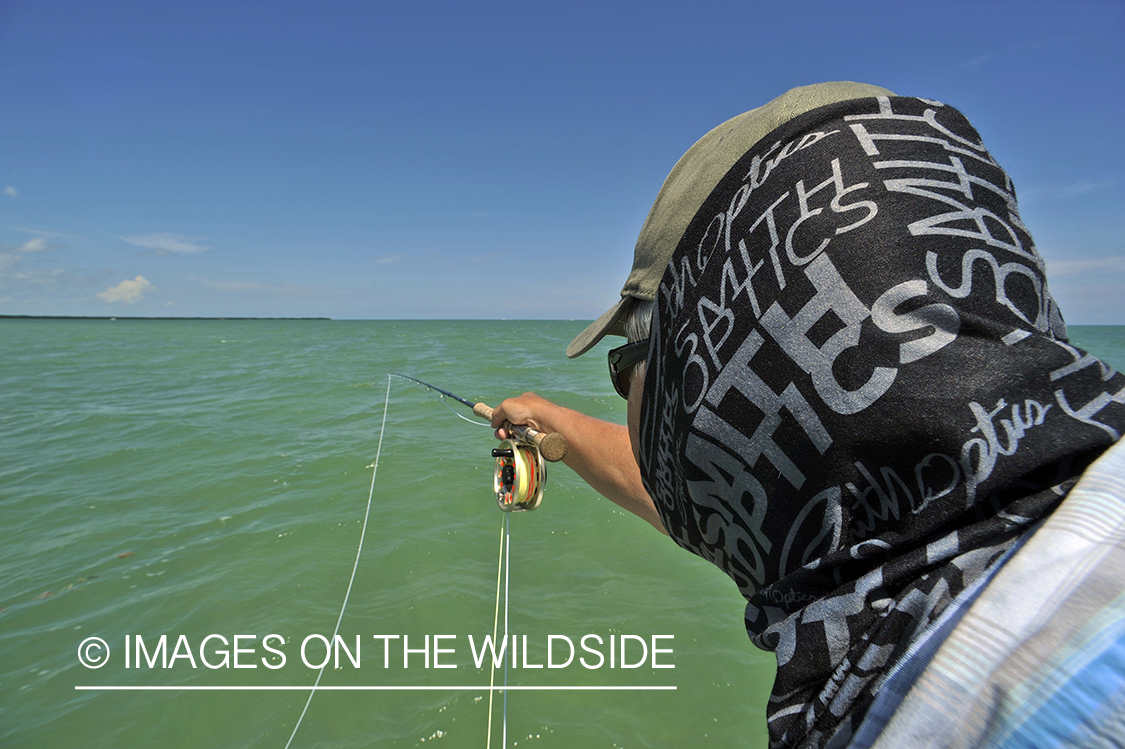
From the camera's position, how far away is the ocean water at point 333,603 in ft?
9.49

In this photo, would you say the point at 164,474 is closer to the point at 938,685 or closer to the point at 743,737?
the point at 743,737

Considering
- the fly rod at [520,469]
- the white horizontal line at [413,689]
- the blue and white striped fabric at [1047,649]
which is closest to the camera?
the blue and white striped fabric at [1047,649]

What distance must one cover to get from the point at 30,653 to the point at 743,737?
429 centimetres

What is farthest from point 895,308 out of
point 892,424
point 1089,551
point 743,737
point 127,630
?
point 127,630

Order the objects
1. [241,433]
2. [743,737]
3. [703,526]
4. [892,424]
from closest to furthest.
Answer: [892,424] < [703,526] < [743,737] < [241,433]

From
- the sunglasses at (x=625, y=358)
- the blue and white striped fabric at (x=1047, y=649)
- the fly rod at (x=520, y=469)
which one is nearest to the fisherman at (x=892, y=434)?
the blue and white striped fabric at (x=1047, y=649)

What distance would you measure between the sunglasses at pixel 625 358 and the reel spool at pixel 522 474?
1084 mm

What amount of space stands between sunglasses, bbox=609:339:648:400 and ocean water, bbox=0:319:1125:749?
2276 mm

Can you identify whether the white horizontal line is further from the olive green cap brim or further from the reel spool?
the olive green cap brim

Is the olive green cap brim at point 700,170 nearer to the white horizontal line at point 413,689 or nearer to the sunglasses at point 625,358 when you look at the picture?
the sunglasses at point 625,358

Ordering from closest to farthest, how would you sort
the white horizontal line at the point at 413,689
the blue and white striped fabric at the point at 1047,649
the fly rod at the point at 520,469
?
the blue and white striped fabric at the point at 1047,649 → the fly rod at the point at 520,469 → the white horizontal line at the point at 413,689

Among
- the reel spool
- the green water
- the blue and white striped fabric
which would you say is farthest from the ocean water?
the blue and white striped fabric

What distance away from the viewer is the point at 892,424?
0.55 meters

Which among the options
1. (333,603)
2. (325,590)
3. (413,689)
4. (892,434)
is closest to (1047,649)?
(892,434)
